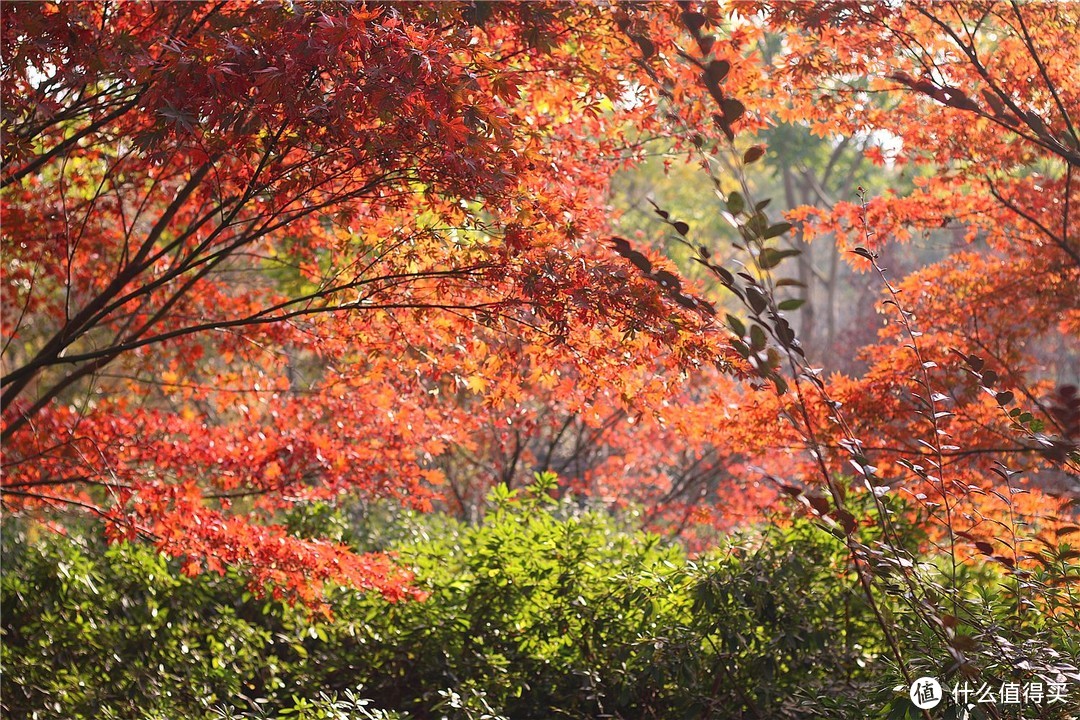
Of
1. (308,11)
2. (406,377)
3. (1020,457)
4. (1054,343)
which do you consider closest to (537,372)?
(406,377)

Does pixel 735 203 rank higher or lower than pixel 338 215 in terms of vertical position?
lower

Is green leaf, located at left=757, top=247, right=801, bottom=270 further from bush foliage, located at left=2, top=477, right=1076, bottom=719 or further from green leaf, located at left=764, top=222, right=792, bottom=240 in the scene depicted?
bush foliage, located at left=2, top=477, right=1076, bottom=719

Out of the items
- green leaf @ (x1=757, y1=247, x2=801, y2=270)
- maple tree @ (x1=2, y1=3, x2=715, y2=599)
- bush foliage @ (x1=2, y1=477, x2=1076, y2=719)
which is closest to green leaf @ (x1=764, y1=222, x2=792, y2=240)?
green leaf @ (x1=757, y1=247, x2=801, y2=270)

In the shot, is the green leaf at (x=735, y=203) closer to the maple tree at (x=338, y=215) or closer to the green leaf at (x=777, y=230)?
the green leaf at (x=777, y=230)

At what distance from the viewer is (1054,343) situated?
16.4 m

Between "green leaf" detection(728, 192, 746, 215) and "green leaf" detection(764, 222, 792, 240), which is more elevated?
"green leaf" detection(728, 192, 746, 215)

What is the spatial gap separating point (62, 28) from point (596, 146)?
2.56 m

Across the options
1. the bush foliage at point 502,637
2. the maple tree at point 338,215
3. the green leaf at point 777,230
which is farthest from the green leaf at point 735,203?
the bush foliage at point 502,637

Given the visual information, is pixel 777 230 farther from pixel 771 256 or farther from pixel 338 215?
pixel 338 215

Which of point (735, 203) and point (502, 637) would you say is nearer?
point (735, 203)

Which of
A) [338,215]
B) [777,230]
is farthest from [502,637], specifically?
[777,230]

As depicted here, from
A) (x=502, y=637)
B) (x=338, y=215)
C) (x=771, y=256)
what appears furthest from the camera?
(x=502, y=637)

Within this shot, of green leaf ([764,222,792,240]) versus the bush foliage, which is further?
the bush foliage

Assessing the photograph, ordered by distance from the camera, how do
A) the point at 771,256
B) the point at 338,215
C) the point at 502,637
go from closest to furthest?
the point at 771,256 < the point at 338,215 < the point at 502,637
